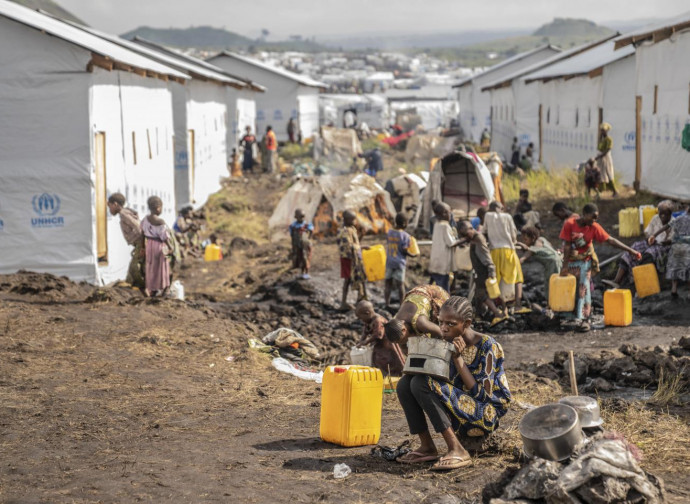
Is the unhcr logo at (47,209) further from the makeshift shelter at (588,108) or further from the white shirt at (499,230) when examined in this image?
the makeshift shelter at (588,108)

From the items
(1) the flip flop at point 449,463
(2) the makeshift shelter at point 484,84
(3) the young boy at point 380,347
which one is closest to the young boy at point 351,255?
(3) the young boy at point 380,347

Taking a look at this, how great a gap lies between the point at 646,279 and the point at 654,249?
1.63ft

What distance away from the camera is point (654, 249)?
1351cm

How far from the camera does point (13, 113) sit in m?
12.9

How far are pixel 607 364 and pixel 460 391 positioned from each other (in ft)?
13.9

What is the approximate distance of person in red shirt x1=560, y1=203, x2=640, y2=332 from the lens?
451 inches

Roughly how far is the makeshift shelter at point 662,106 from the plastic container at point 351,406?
11.5 m

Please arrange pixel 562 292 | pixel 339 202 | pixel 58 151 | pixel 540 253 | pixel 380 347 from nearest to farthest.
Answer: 1. pixel 380 347
2. pixel 562 292
3. pixel 540 253
4. pixel 58 151
5. pixel 339 202

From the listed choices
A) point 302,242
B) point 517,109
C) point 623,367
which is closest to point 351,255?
point 302,242

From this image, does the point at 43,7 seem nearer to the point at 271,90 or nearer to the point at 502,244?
the point at 271,90

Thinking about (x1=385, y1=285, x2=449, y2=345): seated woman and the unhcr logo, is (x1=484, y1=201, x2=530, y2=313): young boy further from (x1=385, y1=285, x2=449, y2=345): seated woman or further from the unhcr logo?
(x1=385, y1=285, x2=449, y2=345): seated woman

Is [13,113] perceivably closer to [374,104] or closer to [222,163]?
[222,163]

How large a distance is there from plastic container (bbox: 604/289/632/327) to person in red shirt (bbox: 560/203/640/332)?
24cm

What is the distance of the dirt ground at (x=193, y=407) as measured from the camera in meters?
5.62
